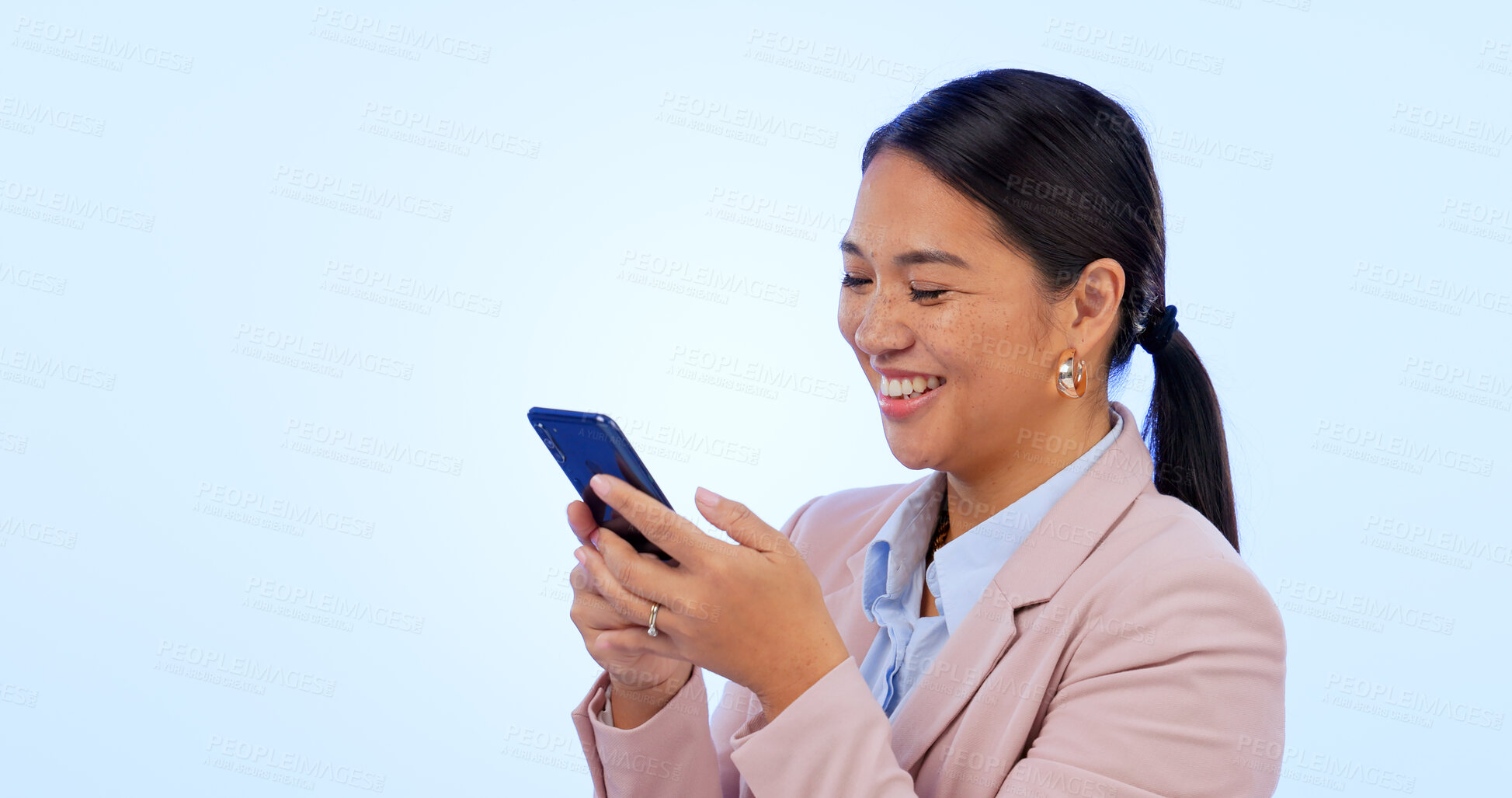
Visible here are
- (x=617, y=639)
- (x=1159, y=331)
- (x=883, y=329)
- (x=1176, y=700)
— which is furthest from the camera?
(x=1159, y=331)

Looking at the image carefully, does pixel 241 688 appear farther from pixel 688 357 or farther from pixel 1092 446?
pixel 1092 446

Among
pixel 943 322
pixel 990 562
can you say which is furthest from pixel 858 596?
pixel 943 322

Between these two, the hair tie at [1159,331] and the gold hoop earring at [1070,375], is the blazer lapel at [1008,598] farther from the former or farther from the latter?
the hair tie at [1159,331]

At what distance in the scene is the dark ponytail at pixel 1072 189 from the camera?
129 cm

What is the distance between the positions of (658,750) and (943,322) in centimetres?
63

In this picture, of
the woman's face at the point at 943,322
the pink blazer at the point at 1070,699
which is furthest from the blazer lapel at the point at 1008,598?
the woman's face at the point at 943,322

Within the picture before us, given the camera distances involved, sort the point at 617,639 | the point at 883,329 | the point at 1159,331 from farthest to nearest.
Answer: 1. the point at 1159,331
2. the point at 883,329
3. the point at 617,639

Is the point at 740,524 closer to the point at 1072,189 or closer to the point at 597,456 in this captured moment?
the point at 597,456

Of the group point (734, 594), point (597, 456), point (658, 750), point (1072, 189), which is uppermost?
point (1072, 189)

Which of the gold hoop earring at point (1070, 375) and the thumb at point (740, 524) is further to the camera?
the gold hoop earring at point (1070, 375)

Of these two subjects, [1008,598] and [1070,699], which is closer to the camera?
[1070,699]

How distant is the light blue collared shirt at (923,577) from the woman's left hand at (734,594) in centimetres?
26

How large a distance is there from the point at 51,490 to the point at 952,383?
297cm

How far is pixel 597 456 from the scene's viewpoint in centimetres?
117
